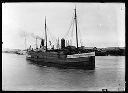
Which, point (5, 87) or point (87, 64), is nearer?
point (5, 87)

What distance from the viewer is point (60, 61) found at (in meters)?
6.61

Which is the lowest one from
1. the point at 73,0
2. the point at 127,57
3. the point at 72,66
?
the point at 72,66

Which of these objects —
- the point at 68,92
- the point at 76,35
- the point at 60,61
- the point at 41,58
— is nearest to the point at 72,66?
the point at 60,61

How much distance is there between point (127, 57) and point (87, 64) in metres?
4.45

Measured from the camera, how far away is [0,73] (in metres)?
1.99

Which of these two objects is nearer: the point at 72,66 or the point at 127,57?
the point at 127,57

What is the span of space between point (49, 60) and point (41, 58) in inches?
33.1

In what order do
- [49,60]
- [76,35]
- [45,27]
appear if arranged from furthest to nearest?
[49,60] → [76,35] → [45,27]

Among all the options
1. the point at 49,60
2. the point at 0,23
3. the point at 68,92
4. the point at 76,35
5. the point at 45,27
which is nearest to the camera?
the point at 0,23

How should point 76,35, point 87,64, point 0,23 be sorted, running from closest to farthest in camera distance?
point 0,23
point 76,35
point 87,64

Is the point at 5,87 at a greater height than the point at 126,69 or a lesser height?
lesser

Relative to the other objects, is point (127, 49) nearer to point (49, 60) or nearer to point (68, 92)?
point (68, 92)

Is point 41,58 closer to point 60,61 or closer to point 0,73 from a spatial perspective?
point 60,61

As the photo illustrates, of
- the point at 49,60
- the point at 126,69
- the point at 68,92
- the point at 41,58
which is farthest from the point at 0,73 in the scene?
the point at 41,58
